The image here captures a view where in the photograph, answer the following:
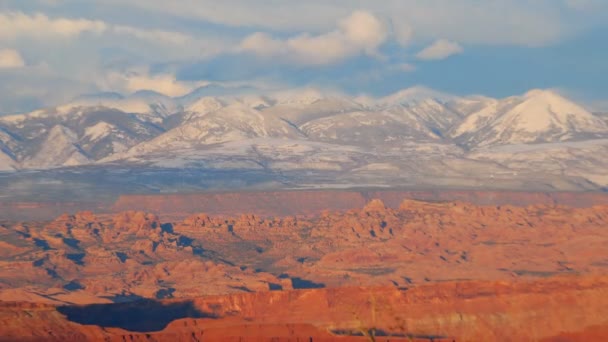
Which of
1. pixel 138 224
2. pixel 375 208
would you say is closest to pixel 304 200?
pixel 375 208

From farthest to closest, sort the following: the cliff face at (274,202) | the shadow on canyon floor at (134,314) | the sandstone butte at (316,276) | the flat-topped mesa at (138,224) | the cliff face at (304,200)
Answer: the cliff face at (304,200)
the cliff face at (274,202)
the flat-topped mesa at (138,224)
the sandstone butte at (316,276)
the shadow on canyon floor at (134,314)

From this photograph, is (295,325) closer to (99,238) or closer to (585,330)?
(585,330)

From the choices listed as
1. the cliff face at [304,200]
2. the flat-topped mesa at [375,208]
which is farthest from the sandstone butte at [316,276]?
the cliff face at [304,200]

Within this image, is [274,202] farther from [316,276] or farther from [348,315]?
[348,315]

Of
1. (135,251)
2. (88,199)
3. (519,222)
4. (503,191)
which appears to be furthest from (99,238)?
(503,191)

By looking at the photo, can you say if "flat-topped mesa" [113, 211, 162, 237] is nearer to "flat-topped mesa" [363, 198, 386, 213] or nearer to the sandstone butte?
the sandstone butte

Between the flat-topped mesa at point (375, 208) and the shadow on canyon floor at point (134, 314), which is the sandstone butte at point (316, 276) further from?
the flat-topped mesa at point (375, 208)
